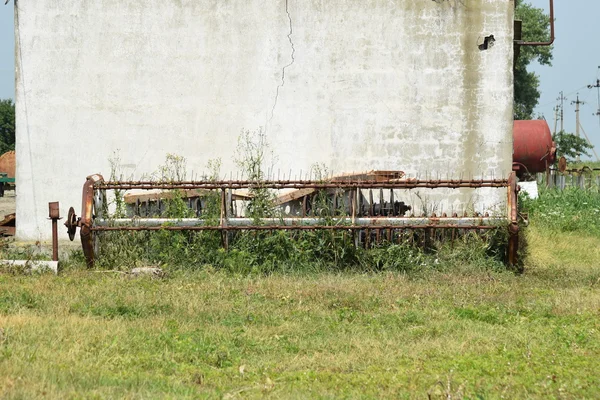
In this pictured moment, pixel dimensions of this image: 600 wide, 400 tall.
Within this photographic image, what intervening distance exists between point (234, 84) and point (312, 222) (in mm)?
4282

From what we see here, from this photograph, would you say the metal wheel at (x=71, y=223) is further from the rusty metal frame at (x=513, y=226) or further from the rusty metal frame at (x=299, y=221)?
the rusty metal frame at (x=513, y=226)

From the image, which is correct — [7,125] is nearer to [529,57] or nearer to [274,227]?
[529,57]

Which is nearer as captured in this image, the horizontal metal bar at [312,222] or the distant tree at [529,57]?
the horizontal metal bar at [312,222]

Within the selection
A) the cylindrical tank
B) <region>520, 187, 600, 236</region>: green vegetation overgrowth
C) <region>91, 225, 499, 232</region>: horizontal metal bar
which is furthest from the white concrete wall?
the cylindrical tank

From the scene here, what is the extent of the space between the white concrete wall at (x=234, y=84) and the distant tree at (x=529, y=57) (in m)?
40.9

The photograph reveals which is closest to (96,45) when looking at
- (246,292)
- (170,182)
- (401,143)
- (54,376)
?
(170,182)

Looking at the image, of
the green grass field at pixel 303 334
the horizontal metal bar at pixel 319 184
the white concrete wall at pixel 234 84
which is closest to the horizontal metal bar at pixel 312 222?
the horizontal metal bar at pixel 319 184

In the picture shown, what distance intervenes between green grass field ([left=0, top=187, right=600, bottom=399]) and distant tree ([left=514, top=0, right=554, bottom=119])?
150ft

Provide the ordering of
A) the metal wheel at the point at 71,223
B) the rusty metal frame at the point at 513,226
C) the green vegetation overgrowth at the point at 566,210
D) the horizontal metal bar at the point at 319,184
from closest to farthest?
the rusty metal frame at the point at 513,226 → the metal wheel at the point at 71,223 → the horizontal metal bar at the point at 319,184 → the green vegetation overgrowth at the point at 566,210

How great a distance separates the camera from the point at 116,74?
15836mm

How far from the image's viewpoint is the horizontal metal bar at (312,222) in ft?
40.3

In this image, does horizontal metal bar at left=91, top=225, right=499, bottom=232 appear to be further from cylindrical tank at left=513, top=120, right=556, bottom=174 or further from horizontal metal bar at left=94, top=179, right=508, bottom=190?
cylindrical tank at left=513, top=120, right=556, bottom=174

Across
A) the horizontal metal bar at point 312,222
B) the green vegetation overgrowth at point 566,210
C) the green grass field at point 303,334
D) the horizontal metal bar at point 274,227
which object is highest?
the horizontal metal bar at point 312,222

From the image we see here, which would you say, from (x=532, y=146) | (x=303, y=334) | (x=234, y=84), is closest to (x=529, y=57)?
(x=532, y=146)
